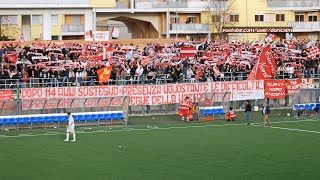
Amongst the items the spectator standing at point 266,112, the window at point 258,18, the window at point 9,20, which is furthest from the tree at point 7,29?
the spectator standing at point 266,112

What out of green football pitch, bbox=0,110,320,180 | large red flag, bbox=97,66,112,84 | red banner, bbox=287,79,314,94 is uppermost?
large red flag, bbox=97,66,112,84

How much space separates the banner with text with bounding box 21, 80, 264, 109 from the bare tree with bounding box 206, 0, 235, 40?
30881 millimetres

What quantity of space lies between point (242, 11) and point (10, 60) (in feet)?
133

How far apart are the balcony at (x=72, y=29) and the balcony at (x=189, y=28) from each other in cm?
1049

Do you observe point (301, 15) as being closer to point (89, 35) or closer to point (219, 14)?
point (219, 14)

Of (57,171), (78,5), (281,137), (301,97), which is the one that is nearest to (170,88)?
(301,97)

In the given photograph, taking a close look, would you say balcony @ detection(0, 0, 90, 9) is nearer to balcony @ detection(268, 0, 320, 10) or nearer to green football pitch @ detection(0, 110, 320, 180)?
balcony @ detection(268, 0, 320, 10)

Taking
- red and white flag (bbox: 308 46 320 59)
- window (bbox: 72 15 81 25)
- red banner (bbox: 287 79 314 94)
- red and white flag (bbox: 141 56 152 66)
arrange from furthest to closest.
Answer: window (bbox: 72 15 81 25), red and white flag (bbox: 308 46 320 59), red and white flag (bbox: 141 56 152 66), red banner (bbox: 287 79 314 94)

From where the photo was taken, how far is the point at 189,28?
87000 millimetres

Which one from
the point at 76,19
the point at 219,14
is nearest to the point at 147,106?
the point at 76,19

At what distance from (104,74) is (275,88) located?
12120 mm

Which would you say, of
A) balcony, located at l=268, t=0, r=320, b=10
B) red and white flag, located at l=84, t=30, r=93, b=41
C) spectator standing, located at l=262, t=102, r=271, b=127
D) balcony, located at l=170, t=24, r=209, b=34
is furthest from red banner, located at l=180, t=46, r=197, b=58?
balcony, located at l=268, t=0, r=320, b=10

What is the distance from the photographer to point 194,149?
1476 inches

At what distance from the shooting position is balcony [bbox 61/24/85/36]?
266ft
